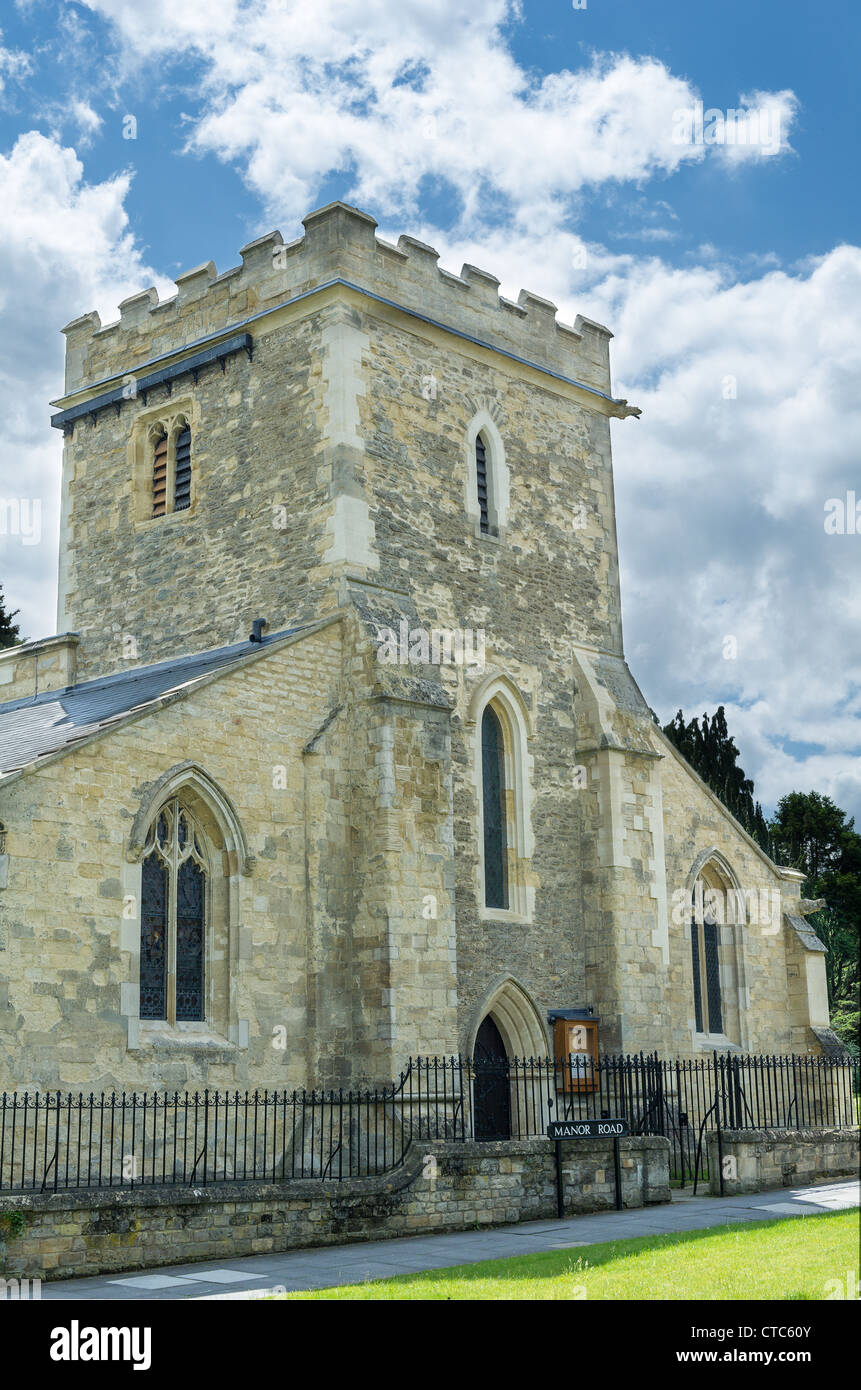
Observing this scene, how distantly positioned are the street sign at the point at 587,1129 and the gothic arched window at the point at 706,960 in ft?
25.9

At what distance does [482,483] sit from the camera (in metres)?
22.3

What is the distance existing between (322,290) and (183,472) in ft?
12.4

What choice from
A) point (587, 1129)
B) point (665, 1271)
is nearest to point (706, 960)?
point (587, 1129)

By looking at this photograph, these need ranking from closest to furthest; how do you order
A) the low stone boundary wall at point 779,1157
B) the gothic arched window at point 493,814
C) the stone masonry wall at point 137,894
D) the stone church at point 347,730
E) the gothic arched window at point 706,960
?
the stone masonry wall at point 137,894, the stone church at point 347,730, the low stone boundary wall at point 779,1157, the gothic arched window at point 493,814, the gothic arched window at point 706,960

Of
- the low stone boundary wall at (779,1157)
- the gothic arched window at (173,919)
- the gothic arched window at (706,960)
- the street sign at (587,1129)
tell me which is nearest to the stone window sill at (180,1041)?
the gothic arched window at (173,919)

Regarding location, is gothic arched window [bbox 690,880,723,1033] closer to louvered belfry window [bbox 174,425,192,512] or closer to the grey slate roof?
the grey slate roof

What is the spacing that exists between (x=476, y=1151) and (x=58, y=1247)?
183 inches

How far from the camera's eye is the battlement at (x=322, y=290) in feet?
69.1

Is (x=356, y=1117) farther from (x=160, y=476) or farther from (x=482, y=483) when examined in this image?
(x=160, y=476)

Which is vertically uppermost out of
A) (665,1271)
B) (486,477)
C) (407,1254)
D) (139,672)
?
(486,477)

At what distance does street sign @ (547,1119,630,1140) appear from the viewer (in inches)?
605

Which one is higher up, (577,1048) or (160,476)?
(160,476)

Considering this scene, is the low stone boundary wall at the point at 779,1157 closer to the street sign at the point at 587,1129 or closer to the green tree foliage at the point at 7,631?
the street sign at the point at 587,1129
